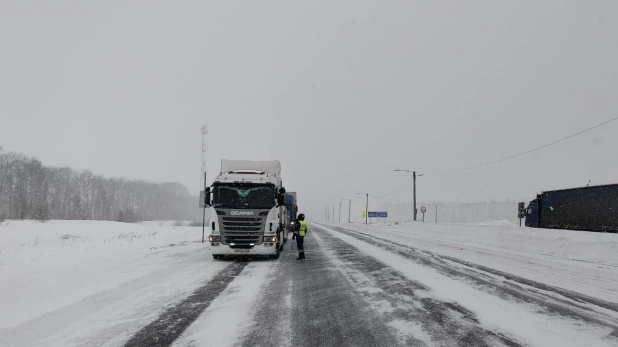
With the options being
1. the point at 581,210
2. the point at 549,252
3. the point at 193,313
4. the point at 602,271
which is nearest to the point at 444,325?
the point at 193,313

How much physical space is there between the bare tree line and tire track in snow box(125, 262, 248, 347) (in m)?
71.2

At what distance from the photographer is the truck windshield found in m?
12.1

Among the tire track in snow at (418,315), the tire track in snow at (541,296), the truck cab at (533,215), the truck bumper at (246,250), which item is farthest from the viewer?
the truck cab at (533,215)

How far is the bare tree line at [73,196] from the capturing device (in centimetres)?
7712

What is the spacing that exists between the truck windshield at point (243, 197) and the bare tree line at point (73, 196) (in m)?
66.9

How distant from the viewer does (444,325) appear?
4.82 meters

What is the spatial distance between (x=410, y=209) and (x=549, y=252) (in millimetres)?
182618

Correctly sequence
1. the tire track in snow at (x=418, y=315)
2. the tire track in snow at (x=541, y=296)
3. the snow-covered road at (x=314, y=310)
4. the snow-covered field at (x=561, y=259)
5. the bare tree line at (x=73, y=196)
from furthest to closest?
the bare tree line at (x=73, y=196) < the snow-covered field at (x=561, y=259) < the tire track in snow at (x=541, y=296) < the snow-covered road at (x=314, y=310) < the tire track in snow at (x=418, y=315)

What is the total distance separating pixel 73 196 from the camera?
9725cm

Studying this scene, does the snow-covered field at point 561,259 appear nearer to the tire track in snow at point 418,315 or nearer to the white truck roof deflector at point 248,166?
the tire track in snow at point 418,315

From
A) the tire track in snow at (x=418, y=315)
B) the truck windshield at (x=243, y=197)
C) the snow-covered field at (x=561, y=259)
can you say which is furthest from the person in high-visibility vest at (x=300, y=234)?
the snow-covered field at (x=561, y=259)

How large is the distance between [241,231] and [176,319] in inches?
260

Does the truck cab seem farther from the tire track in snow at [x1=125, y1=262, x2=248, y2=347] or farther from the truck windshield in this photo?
the tire track in snow at [x1=125, y1=262, x2=248, y2=347]

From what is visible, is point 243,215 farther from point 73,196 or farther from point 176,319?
point 73,196
